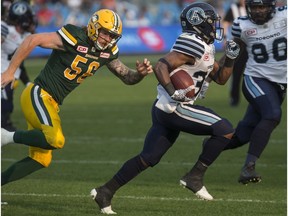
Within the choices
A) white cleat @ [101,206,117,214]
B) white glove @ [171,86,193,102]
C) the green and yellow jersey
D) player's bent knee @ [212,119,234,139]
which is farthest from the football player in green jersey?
player's bent knee @ [212,119,234,139]

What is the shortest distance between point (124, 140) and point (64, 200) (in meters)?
4.07

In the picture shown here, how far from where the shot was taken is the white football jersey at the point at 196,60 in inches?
282

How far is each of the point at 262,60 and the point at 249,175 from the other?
1.36m

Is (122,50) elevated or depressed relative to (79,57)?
depressed

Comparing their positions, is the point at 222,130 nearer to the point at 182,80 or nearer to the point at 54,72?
the point at 182,80

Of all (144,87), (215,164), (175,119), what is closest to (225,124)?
(175,119)

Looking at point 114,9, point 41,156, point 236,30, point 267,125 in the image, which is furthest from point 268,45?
point 114,9

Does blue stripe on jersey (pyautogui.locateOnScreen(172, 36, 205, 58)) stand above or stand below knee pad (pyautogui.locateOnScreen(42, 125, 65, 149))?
above

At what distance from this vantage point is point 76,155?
1060 centimetres

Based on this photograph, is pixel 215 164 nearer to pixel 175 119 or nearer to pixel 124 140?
pixel 124 140

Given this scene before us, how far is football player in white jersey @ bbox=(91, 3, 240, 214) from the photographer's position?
282 inches

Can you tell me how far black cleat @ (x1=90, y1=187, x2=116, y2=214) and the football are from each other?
999mm

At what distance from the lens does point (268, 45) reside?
8820 millimetres

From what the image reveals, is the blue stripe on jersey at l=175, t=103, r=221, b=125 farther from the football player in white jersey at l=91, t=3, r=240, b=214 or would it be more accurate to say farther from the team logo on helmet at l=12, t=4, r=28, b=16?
the team logo on helmet at l=12, t=4, r=28, b=16
